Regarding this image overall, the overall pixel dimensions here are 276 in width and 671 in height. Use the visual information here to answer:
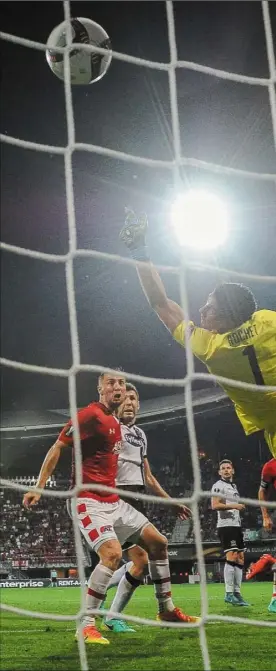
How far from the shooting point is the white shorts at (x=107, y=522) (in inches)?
141

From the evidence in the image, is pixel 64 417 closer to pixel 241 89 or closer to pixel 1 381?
pixel 1 381

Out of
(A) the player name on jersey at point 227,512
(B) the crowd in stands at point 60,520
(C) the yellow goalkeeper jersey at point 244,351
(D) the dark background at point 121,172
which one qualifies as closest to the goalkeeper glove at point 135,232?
(C) the yellow goalkeeper jersey at point 244,351

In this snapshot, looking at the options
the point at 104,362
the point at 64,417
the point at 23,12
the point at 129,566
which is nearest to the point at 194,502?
the point at 129,566

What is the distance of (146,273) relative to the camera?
312 cm

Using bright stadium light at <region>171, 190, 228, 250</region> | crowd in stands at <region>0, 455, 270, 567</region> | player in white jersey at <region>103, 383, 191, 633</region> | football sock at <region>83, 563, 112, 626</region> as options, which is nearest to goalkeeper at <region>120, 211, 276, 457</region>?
football sock at <region>83, 563, 112, 626</region>

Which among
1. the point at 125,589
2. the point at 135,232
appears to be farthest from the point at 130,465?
the point at 135,232

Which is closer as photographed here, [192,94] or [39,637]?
[39,637]

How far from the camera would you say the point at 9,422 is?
21.5 meters

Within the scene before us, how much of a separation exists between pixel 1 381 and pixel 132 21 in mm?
10764

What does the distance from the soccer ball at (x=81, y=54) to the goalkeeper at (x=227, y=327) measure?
1.62 metres

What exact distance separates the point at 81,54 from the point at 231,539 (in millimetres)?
4265

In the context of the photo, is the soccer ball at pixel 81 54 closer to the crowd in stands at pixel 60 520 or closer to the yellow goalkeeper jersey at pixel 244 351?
the yellow goalkeeper jersey at pixel 244 351

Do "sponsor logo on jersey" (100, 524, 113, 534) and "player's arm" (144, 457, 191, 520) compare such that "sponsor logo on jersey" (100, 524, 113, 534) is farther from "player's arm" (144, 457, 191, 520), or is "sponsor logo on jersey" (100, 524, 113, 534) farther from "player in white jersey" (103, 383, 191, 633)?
"player in white jersey" (103, 383, 191, 633)

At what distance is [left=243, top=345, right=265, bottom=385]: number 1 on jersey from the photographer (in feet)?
9.95
